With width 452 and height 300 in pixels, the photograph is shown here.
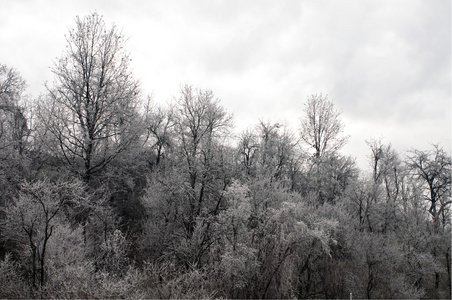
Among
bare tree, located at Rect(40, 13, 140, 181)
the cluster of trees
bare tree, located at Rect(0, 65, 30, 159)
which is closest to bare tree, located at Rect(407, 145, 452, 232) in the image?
the cluster of trees

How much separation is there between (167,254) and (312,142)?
22.8 meters

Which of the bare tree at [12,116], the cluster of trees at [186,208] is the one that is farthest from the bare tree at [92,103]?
the bare tree at [12,116]

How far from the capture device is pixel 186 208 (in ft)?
84.2

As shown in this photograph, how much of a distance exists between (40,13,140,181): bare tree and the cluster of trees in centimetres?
8

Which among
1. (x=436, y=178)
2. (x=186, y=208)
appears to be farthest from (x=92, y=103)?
(x=436, y=178)

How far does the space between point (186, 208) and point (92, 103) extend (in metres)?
10.8

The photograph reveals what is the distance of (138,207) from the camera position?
102 feet

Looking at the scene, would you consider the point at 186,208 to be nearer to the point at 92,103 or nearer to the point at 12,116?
the point at 92,103

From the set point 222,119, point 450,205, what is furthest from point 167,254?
point 450,205

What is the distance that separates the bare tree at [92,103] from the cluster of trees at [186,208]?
0.08 m

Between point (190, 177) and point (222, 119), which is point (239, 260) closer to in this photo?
point (190, 177)

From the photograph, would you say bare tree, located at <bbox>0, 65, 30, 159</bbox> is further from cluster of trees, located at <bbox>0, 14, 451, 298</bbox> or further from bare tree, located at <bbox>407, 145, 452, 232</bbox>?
bare tree, located at <bbox>407, 145, 452, 232</bbox>

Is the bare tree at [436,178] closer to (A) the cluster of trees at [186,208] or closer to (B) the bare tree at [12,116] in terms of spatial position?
(A) the cluster of trees at [186,208]

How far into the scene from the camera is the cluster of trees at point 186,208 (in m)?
15.7
